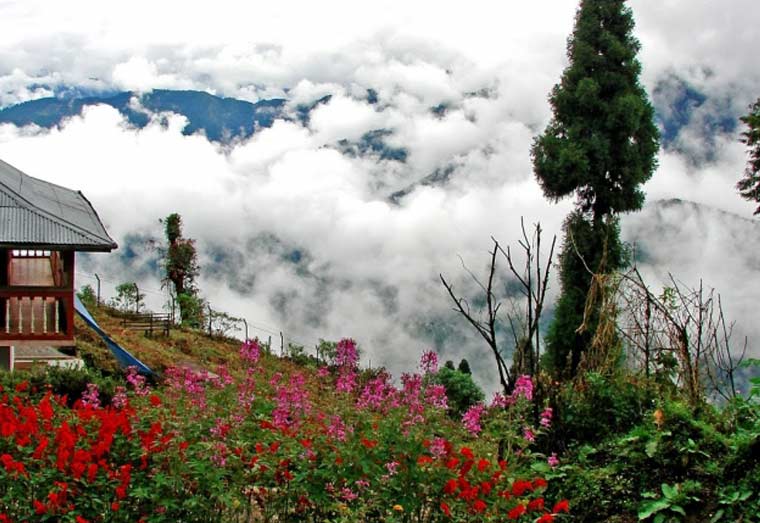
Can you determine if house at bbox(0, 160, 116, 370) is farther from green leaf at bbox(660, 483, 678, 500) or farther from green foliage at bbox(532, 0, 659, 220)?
green foliage at bbox(532, 0, 659, 220)

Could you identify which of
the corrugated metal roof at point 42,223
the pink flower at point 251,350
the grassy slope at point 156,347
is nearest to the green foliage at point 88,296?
the grassy slope at point 156,347

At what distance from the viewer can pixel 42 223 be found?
11.1 meters

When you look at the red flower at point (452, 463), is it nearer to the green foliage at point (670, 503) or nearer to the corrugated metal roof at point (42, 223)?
the green foliage at point (670, 503)

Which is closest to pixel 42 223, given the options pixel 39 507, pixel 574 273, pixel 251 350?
pixel 251 350

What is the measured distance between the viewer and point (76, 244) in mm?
10773

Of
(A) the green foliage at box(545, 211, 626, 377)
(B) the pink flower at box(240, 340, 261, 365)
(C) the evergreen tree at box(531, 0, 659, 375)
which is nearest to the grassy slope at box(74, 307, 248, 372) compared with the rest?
(A) the green foliage at box(545, 211, 626, 377)

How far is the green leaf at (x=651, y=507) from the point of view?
4801 millimetres

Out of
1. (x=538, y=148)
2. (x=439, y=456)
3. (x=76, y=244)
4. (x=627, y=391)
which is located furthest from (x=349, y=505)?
(x=538, y=148)

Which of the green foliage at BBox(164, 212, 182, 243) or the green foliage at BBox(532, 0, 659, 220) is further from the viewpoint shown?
the green foliage at BBox(164, 212, 182, 243)

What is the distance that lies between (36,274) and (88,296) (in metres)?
12.1

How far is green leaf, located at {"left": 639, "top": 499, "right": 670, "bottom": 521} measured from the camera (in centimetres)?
480

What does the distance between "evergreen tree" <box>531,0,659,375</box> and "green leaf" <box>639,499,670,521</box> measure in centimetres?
1129

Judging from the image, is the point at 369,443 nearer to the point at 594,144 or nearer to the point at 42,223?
the point at 42,223

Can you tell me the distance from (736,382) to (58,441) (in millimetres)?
4977
